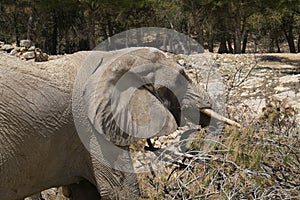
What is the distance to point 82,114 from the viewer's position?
3150 millimetres

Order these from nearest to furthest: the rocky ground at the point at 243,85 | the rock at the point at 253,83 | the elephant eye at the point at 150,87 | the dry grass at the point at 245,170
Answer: the dry grass at the point at 245,170 < the elephant eye at the point at 150,87 < the rocky ground at the point at 243,85 < the rock at the point at 253,83

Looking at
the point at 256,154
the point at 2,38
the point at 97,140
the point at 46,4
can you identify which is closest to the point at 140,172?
the point at 97,140

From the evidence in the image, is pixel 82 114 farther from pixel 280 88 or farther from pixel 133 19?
pixel 133 19

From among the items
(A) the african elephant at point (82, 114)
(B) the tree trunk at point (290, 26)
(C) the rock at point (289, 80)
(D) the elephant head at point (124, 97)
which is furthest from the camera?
(B) the tree trunk at point (290, 26)

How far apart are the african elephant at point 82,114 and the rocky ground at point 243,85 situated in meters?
0.57

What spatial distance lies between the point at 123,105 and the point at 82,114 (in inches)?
10.1

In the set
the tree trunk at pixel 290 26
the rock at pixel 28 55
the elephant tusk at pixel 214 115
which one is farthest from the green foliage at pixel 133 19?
the elephant tusk at pixel 214 115

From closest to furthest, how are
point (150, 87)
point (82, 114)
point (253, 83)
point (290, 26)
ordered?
1. point (82, 114)
2. point (150, 87)
3. point (253, 83)
4. point (290, 26)

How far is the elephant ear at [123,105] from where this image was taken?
3.18m

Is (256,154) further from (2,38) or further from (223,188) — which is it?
(2,38)

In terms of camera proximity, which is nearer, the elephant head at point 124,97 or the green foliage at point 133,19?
the elephant head at point 124,97

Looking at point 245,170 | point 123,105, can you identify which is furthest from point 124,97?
point 245,170

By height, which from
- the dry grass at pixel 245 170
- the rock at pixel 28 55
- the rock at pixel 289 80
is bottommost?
the rock at pixel 289 80

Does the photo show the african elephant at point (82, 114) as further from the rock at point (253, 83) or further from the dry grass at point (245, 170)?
the rock at point (253, 83)
